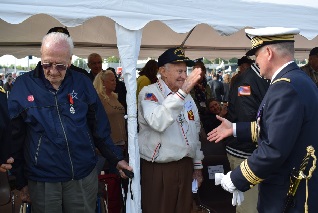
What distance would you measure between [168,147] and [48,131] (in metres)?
1.04

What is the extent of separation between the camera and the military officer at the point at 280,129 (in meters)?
2.08

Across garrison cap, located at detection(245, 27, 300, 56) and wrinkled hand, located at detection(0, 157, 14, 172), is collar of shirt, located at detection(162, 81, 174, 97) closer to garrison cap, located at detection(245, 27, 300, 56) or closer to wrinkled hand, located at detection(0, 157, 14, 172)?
garrison cap, located at detection(245, 27, 300, 56)

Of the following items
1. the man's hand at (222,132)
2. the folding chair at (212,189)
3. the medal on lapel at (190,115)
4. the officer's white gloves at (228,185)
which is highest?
the medal on lapel at (190,115)

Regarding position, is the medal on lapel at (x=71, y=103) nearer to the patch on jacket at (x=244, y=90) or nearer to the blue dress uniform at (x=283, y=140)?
the blue dress uniform at (x=283, y=140)

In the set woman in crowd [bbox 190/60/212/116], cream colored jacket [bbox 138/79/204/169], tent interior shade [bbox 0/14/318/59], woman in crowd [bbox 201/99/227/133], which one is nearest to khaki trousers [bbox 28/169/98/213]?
cream colored jacket [bbox 138/79/204/169]

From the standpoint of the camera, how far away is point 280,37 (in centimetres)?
229

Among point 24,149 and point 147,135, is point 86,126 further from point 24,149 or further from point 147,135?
point 147,135

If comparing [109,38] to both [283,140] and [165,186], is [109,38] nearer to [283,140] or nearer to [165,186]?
[165,186]

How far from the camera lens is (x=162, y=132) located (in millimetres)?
3139

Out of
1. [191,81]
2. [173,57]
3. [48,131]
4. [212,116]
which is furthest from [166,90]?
[212,116]

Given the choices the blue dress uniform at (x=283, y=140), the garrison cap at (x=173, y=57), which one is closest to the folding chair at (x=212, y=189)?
the garrison cap at (x=173, y=57)

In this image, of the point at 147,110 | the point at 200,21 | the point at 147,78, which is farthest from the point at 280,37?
the point at 147,78

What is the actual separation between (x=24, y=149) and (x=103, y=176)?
1456mm

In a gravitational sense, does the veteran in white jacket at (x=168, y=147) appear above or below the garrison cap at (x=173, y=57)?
below
